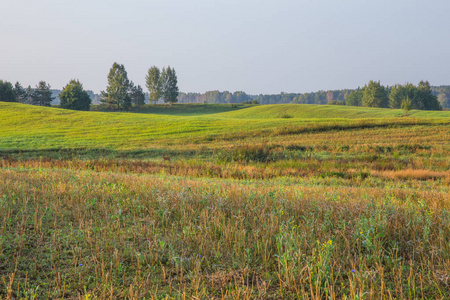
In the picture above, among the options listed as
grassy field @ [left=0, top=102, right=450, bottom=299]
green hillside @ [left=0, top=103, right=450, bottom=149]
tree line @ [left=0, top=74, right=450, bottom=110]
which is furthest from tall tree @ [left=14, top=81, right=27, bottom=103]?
grassy field @ [left=0, top=102, right=450, bottom=299]

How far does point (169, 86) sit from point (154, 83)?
5.79 m

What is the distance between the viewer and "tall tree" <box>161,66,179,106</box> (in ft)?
376

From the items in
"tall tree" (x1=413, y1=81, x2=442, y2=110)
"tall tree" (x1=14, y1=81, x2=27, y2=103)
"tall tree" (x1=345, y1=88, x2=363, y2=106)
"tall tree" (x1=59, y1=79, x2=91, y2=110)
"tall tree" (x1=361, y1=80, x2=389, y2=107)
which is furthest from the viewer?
"tall tree" (x1=345, y1=88, x2=363, y2=106)

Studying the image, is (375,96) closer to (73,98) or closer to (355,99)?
(355,99)

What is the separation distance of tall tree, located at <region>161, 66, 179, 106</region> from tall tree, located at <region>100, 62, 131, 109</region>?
13668 mm

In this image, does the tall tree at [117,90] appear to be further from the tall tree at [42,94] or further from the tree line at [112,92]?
the tall tree at [42,94]

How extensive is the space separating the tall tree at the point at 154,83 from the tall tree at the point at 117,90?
10.1 meters

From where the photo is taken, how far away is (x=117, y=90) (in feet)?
335

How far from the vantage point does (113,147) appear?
30.3 metres

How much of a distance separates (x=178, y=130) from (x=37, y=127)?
20735mm

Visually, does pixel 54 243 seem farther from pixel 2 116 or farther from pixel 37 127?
pixel 2 116

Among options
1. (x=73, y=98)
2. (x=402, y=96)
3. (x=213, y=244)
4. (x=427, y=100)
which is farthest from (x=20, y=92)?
(x=427, y=100)

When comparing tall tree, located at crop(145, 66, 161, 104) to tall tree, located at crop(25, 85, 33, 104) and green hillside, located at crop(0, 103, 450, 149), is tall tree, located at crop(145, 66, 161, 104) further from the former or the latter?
green hillside, located at crop(0, 103, 450, 149)

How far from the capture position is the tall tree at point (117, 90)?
101 meters
